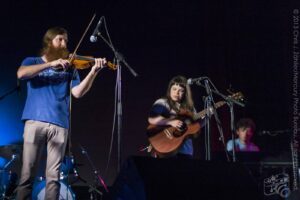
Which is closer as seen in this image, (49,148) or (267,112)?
(49,148)

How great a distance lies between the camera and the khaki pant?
3.80 metres

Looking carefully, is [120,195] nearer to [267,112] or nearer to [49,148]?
[49,148]

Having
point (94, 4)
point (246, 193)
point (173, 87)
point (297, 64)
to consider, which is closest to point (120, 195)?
point (246, 193)

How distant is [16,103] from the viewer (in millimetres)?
6520

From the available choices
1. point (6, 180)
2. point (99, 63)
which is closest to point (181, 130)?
point (99, 63)

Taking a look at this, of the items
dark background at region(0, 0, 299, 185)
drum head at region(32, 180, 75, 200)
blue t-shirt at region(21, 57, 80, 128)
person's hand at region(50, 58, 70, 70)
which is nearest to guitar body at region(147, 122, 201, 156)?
drum head at region(32, 180, 75, 200)

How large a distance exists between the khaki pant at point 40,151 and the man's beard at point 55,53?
2.01 feet

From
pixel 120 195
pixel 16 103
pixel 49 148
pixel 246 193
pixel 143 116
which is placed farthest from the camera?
pixel 143 116

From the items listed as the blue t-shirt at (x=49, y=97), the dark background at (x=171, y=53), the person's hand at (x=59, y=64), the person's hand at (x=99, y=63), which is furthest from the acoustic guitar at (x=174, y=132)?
the person's hand at (x=59, y=64)

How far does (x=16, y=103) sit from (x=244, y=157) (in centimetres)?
315

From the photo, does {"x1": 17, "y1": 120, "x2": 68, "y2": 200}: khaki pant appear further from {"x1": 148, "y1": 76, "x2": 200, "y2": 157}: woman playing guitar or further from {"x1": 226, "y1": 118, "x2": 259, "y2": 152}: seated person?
{"x1": 226, "y1": 118, "x2": 259, "y2": 152}: seated person

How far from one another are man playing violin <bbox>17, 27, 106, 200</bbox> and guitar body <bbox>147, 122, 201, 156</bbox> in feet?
4.85

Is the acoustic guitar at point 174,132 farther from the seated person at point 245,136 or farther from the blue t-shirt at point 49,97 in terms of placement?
the blue t-shirt at point 49,97

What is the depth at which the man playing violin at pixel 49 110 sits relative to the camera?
3.87 m
